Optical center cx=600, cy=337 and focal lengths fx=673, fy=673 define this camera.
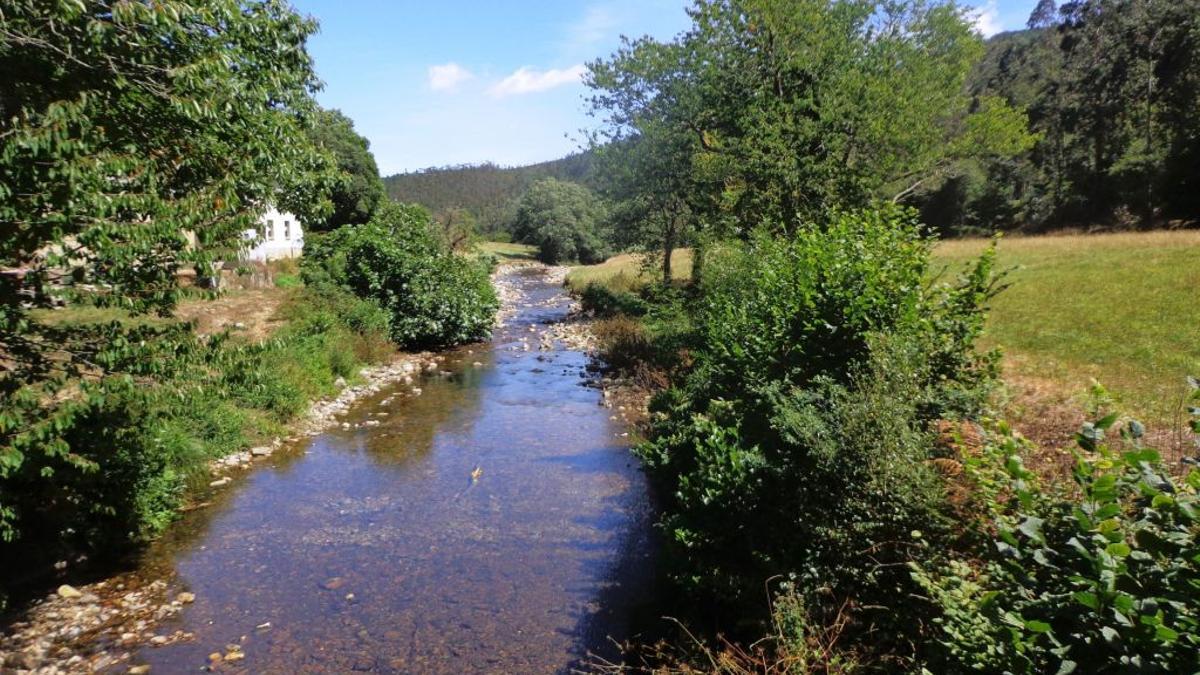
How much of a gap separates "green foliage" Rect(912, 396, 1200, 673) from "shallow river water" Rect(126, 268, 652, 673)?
16.5ft

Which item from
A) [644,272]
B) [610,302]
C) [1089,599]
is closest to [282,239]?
[610,302]

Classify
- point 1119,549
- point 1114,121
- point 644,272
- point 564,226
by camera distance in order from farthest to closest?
point 564,226
point 1114,121
point 644,272
point 1119,549

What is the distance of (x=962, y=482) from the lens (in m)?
5.64

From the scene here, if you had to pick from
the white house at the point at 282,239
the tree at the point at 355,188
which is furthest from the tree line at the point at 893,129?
the tree at the point at 355,188

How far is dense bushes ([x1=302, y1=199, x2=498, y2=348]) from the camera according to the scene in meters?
25.4

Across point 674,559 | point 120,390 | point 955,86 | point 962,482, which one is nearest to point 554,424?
point 674,559

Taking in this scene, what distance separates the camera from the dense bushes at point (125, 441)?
21.4 ft

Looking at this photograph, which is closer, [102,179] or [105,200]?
[105,200]

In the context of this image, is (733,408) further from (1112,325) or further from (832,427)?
(1112,325)

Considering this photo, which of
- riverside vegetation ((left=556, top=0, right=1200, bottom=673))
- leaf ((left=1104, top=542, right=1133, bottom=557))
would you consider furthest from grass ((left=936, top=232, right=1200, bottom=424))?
leaf ((left=1104, top=542, right=1133, bottom=557))

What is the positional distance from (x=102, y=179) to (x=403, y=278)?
65.7ft

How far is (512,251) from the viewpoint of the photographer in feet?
291

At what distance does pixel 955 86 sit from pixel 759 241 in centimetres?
1396

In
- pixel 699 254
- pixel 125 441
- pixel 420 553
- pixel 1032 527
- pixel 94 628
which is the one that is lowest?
pixel 420 553
